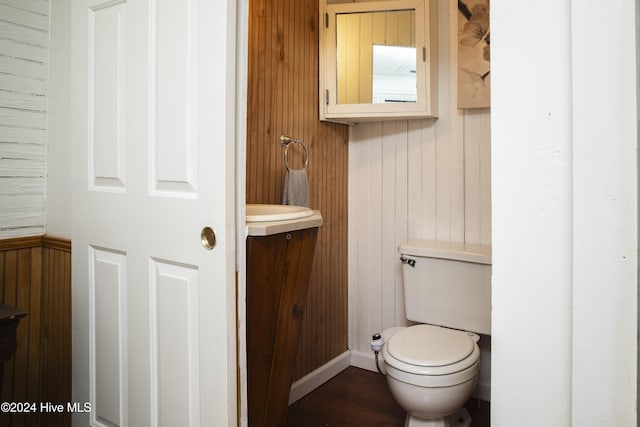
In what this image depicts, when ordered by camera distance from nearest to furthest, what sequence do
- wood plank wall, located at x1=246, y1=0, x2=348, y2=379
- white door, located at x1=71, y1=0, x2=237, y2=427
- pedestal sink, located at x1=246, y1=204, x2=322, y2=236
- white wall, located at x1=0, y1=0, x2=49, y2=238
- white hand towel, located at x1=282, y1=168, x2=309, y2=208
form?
1. white door, located at x1=71, y1=0, x2=237, y2=427
2. pedestal sink, located at x1=246, y1=204, x2=322, y2=236
3. white wall, located at x1=0, y1=0, x2=49, y2=238
4. wood plank wall, located at x1=246, y1=0, x2=348, y2=379
5. white hand towel, located at x1=282, y1=168, x2=309, y2=208

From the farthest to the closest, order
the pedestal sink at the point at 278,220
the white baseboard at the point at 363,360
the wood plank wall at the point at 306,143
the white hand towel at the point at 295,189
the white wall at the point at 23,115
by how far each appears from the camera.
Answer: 1. the white baseboard at the point at 363,360
2. the white hand towel at the point at 295,189
3. the wood plank wall at the point at 306,143
4. the white wall at the point at 23,115
5. the pedestal sink at the point at 278,220

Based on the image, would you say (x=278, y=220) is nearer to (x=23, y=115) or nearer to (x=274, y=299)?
(x=274, y=299)

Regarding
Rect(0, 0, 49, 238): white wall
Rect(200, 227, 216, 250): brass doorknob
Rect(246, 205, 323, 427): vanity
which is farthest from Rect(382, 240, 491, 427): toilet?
Rect(0, 0, 49, 238): white wall

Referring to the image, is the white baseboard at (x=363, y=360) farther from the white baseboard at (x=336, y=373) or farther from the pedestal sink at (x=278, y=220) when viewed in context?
the pedestal sink at (x=278, y=220)

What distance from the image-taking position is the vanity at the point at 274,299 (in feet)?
4.89

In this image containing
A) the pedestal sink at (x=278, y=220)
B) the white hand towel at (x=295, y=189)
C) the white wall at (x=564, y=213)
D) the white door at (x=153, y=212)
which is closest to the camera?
the white wall at (x=564, y=213)

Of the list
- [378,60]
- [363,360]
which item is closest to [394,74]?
[378,60]

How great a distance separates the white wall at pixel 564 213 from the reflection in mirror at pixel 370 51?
1.63m

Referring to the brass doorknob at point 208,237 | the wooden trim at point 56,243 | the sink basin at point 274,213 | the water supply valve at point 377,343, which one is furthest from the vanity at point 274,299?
the wooden trim at point 56,243

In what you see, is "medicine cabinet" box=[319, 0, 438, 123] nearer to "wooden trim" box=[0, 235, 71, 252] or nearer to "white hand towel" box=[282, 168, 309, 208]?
"white hand towel" box=[282, 168, 309, 208]

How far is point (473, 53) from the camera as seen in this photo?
7.36 feet

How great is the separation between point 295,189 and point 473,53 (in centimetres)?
113

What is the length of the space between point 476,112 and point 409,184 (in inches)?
20.7

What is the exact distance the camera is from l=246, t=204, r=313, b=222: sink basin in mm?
1470
